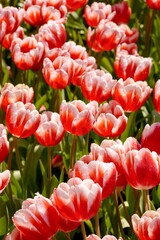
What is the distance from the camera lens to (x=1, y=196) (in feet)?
5.90

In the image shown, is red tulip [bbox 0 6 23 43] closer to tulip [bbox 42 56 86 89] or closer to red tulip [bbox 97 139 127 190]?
tulip [bbox 42 56 86 89]

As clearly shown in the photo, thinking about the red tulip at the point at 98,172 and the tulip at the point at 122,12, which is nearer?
the red tulip at the point at 98,172

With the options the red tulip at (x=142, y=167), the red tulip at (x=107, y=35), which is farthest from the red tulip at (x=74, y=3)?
the red tulip at (x=142, y=167)

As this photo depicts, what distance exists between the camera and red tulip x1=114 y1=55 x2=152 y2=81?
2.02 metres

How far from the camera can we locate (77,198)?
126cm

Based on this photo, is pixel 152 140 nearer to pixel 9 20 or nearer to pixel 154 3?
pixel 9 20

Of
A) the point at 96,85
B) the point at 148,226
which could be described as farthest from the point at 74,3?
the point at 148,226

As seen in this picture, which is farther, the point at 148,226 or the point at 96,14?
the point at 96,14

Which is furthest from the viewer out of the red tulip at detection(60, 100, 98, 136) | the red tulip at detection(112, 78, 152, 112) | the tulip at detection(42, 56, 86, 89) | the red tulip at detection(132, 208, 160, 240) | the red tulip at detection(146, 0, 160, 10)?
the red tulip at detection(146, 0, 160, 10)

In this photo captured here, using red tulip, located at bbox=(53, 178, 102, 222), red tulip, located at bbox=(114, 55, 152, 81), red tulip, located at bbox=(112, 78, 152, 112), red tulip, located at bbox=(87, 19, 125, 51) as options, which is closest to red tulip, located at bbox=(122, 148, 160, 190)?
red tulip, located at bbox=(53, 178, 102, 222)

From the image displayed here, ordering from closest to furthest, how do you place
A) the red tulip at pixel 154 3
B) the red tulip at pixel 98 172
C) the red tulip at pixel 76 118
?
the red tulip at pixel 98 172, the red tulip at pixel 76 118, the red tulip at pixel 154 3

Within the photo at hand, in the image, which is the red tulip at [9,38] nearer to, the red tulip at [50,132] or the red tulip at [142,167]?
the red tulip at [50,132]

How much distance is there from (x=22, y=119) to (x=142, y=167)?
0.45 m

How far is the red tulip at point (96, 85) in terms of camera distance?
73.5 inches
